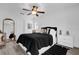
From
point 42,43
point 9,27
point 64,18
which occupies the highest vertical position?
point 64,18

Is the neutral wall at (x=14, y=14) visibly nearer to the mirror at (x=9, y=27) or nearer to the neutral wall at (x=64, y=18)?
the mirror at (x=9, y=27)

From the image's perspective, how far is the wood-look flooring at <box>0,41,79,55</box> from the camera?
1.86 meters

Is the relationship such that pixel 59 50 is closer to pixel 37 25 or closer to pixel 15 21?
pixel 37 25

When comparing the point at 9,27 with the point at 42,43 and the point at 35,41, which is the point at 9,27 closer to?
the point at 35,41

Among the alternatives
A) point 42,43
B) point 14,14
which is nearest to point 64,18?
point 42,43

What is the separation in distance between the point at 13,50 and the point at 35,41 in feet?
1.36

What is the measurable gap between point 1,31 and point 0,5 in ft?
1.47

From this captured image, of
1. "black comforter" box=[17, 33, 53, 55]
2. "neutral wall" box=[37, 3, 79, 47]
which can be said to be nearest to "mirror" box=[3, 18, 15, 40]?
"black comforter" box=[17, 33, 53, 55]

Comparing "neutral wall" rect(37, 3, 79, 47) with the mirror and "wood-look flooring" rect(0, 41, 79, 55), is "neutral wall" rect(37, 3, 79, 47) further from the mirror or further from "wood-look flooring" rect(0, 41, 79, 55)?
the mirror

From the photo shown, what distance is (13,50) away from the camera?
1879 mm

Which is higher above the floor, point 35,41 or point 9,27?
point 9,27

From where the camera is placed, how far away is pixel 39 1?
1.91 meters
